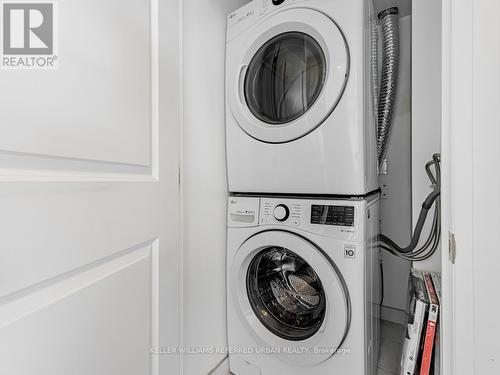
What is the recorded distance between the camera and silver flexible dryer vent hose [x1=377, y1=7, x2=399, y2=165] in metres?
1.54

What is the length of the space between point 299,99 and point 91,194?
0.92 meters

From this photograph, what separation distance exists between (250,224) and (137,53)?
0.81 m

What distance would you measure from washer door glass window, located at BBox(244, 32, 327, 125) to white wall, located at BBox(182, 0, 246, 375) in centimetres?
20

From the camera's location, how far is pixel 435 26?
1231mm

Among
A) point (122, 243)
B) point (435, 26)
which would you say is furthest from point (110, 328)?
point (435, 26)

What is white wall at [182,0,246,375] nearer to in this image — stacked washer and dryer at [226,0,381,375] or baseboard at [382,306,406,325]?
stacked washer and dryer at [226,0,381,375]

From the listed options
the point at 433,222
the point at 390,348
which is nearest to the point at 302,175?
the point at 433,222

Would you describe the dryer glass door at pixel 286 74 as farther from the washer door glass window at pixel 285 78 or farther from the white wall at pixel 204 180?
the white wall at pixel 204 180

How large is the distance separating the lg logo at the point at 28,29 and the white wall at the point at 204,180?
0.54 m

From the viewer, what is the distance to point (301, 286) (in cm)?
126

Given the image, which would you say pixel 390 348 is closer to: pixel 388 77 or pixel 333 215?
pixel 333 215

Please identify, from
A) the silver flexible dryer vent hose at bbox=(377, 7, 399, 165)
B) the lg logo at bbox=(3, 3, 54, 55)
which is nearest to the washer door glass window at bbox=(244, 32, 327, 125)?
the silver flexible dryer vent hose at bbox=(377, 7, 399, 165)

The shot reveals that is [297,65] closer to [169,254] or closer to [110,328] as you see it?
[169,254]

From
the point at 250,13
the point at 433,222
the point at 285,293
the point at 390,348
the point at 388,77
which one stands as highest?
the point at 250,13
